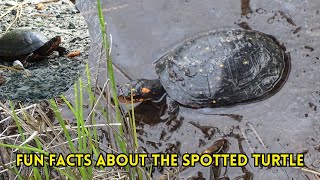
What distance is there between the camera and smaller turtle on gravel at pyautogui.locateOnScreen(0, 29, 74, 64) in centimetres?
363

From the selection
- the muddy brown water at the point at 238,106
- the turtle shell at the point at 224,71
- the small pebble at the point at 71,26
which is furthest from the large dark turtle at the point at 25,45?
the turtle shell at the point at 224,71

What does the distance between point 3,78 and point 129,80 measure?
3.51 ft

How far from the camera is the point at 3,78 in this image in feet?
11.5

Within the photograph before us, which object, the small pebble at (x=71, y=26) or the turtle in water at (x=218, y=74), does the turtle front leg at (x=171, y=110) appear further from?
the small pebble at (x=71, y=26)

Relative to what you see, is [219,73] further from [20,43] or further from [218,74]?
[20,43]

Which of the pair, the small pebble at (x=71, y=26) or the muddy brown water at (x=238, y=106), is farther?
the small pebble at (x=71, y=26)

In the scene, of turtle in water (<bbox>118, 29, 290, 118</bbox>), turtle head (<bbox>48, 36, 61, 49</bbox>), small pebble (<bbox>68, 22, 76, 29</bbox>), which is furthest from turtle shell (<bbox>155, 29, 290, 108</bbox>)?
small pebble (<bbox>68, 22, 76, 29</bbox>)

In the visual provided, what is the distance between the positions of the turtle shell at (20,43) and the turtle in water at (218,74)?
3.37 feet

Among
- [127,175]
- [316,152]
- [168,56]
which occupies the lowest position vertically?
[316,152]

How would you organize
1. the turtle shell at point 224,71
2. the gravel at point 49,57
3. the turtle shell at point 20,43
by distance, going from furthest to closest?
1. the turtle shell at point 20,43
2. the gravel at point 49,57
3. the turtle shell at point 224,71

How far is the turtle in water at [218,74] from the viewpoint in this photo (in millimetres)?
3002

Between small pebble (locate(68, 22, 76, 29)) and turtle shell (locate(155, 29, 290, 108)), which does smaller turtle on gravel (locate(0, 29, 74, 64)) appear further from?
turtle shell (locate(155, 29, 290, 108))

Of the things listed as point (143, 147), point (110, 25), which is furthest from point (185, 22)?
point (143, 147)

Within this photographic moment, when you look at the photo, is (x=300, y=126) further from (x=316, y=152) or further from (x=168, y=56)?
(x=168, y=56)
